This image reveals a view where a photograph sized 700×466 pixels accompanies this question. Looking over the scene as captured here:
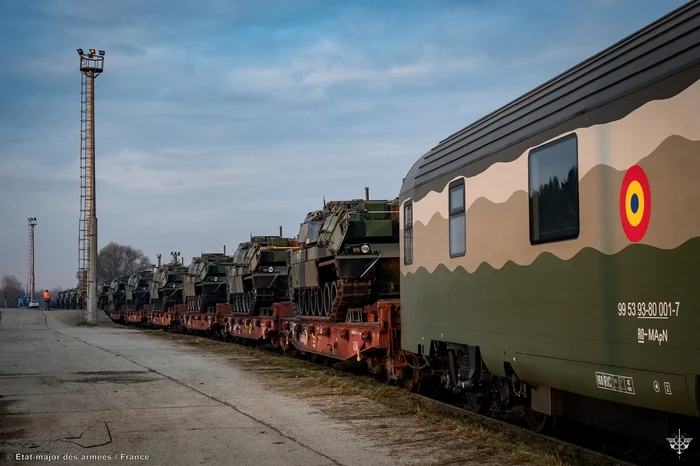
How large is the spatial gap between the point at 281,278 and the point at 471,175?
16.9 metres

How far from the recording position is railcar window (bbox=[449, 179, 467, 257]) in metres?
9.63

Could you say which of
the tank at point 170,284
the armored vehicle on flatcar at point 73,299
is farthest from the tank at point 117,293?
the armored vehicle on flatcar at point 73,299

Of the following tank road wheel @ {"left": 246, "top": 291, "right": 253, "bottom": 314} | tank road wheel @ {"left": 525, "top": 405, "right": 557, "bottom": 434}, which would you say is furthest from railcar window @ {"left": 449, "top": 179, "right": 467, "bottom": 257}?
tank road wheel @ {"left": 246, "top": 291, "right": 253, "bottom": 314}

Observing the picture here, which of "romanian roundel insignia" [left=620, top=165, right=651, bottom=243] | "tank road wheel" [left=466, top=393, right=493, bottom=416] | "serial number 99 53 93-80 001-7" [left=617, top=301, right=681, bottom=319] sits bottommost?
"tank road wheel" [left=466, top=393, right=493, bottom=416]

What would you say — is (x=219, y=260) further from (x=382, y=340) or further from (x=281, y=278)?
(x=382, y=340)

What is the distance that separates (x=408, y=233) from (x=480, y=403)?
273cm

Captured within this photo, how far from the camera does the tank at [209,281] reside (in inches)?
1303

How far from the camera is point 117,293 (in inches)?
2114

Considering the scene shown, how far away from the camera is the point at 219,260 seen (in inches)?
1326

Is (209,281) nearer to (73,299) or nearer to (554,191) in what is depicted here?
(554,191)

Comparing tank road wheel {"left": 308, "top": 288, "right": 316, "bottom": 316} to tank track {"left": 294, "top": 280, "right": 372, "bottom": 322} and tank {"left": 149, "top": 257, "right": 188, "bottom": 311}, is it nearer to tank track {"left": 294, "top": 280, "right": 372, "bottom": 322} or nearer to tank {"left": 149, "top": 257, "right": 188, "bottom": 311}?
tank track {"left": 294, "top": 280, "right": 372, "bottom": 322}

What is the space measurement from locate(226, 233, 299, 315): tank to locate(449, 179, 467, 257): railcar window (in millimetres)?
15183

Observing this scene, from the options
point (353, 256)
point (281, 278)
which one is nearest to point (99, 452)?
point (353, 256)

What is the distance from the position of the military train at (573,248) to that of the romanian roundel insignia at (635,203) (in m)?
0.01
